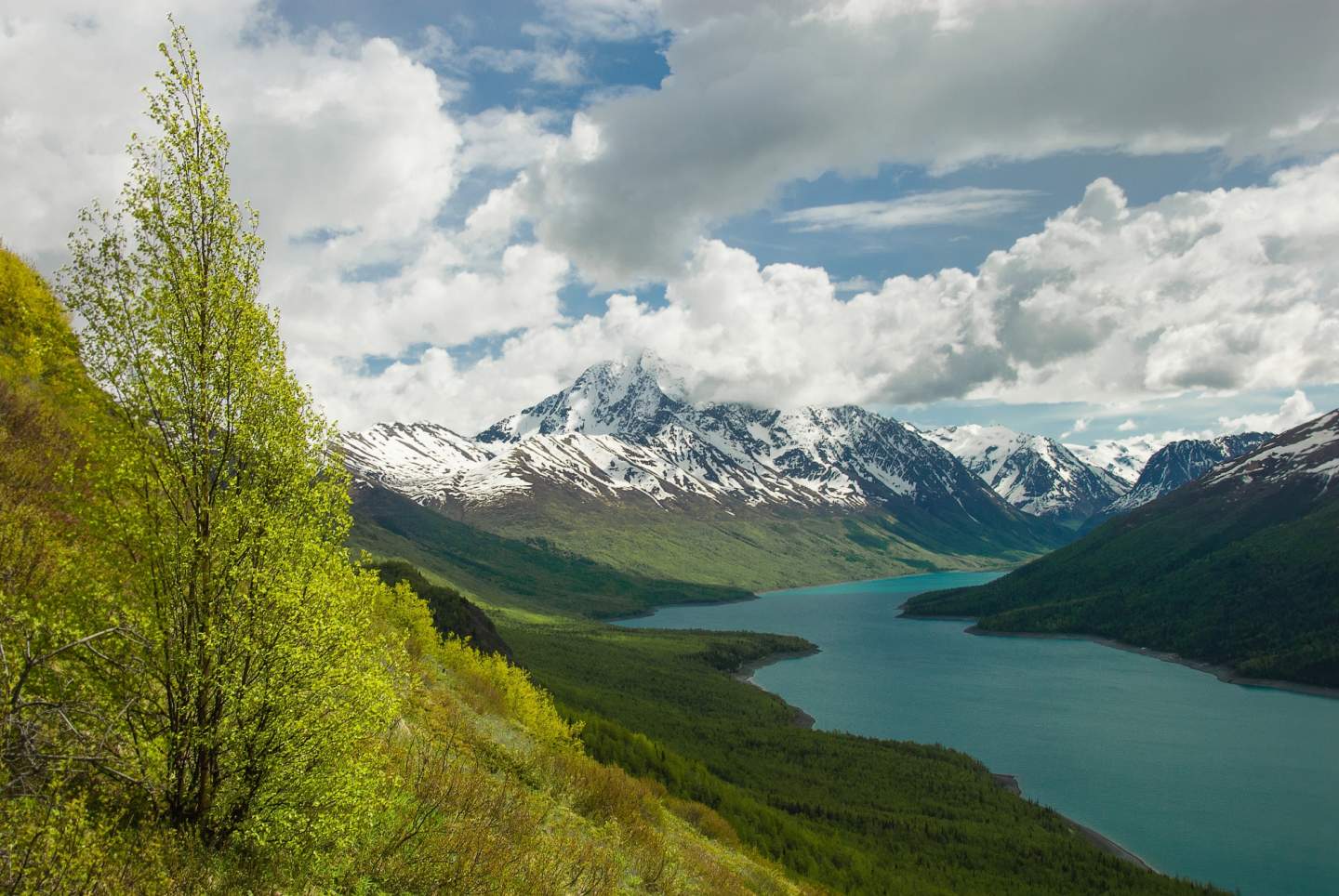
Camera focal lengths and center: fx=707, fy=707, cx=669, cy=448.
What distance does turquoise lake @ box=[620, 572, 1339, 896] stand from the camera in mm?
86000

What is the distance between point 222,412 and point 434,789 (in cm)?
968

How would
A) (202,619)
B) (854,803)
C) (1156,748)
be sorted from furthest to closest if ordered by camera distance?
(1156,748) < (854,803) < (202,619)

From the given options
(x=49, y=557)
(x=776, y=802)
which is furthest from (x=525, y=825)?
(x=776, y=802)

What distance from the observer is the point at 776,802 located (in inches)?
3519

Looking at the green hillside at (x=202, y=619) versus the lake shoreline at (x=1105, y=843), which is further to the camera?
the lake shoreline at (x=1105, y=843)

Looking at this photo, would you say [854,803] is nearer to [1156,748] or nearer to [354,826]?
[1156,748]

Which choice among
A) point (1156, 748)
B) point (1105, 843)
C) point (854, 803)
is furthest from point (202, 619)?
→ point (1156, 748)

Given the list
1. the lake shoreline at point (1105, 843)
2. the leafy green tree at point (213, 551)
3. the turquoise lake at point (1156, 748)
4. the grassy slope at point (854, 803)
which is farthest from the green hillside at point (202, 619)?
the turquoise lake at point (1156, 748)

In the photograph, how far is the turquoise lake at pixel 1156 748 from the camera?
86.0m

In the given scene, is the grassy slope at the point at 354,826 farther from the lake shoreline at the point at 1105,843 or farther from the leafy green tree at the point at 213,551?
the lake shoreline at the point at 1105,843

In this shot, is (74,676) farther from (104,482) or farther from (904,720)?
(904,720)

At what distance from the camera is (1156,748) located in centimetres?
12331

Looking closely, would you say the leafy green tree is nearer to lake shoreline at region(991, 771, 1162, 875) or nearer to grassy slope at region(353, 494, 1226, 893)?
grassy slope at region(353, 494, 1226, 893)

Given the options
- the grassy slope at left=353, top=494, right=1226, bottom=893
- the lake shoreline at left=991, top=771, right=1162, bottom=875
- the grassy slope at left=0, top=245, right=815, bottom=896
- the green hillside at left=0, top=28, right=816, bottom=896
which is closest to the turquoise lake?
the lake shoreline at left=991, top=771, right=1162, bottom=875
